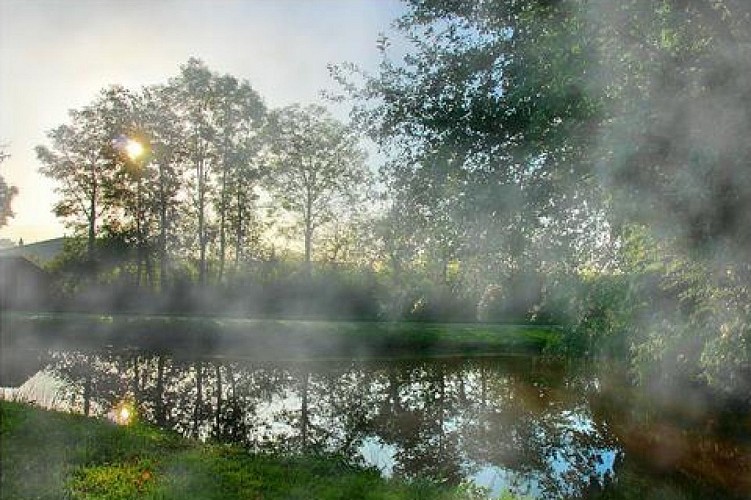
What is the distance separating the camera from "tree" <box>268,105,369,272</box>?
6431 cm

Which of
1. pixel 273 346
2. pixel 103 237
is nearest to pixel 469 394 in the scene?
pixel 273 346

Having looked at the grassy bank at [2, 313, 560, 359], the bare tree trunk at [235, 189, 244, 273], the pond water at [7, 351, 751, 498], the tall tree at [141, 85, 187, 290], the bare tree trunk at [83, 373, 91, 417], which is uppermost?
the tall tree at [141, 85, 187, 290]

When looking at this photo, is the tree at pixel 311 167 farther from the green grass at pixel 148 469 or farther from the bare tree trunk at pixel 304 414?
the green grass at pixel 148 469

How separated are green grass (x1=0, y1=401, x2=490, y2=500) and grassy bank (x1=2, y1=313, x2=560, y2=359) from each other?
20.7 metres

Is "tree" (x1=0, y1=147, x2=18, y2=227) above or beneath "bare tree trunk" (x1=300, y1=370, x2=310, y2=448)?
above

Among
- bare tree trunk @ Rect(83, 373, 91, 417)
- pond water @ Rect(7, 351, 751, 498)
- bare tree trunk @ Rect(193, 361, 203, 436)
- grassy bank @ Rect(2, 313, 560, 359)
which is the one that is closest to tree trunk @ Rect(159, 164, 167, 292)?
grassy bank @ Rect(2, 313, 560, 359)

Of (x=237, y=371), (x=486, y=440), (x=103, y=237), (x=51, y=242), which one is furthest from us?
(x=51, y=242)

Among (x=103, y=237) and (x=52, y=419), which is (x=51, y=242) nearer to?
(x=103, y=237)

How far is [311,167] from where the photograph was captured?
65.4m

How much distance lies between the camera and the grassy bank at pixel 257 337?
34.9 meters

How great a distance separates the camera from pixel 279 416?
20047 mm

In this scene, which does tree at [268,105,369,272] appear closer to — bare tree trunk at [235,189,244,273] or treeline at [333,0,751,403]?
bare tree trunk at [235,189,244,273]

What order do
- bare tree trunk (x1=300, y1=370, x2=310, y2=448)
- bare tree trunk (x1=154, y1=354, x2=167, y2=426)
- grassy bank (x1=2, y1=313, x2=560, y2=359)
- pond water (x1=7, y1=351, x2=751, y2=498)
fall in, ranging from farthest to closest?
grassy bank (x1=2, y1=313, x2=560, y2=359)
bare tree trunk (x1=154, y1=354, x2=167, y2=426)
bare tree trunk (x1=300, y1=370, x2=310, y2=448)
pond water (x1=7, y1=351, x2=751, y2=498)

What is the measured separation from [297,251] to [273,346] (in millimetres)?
36170
